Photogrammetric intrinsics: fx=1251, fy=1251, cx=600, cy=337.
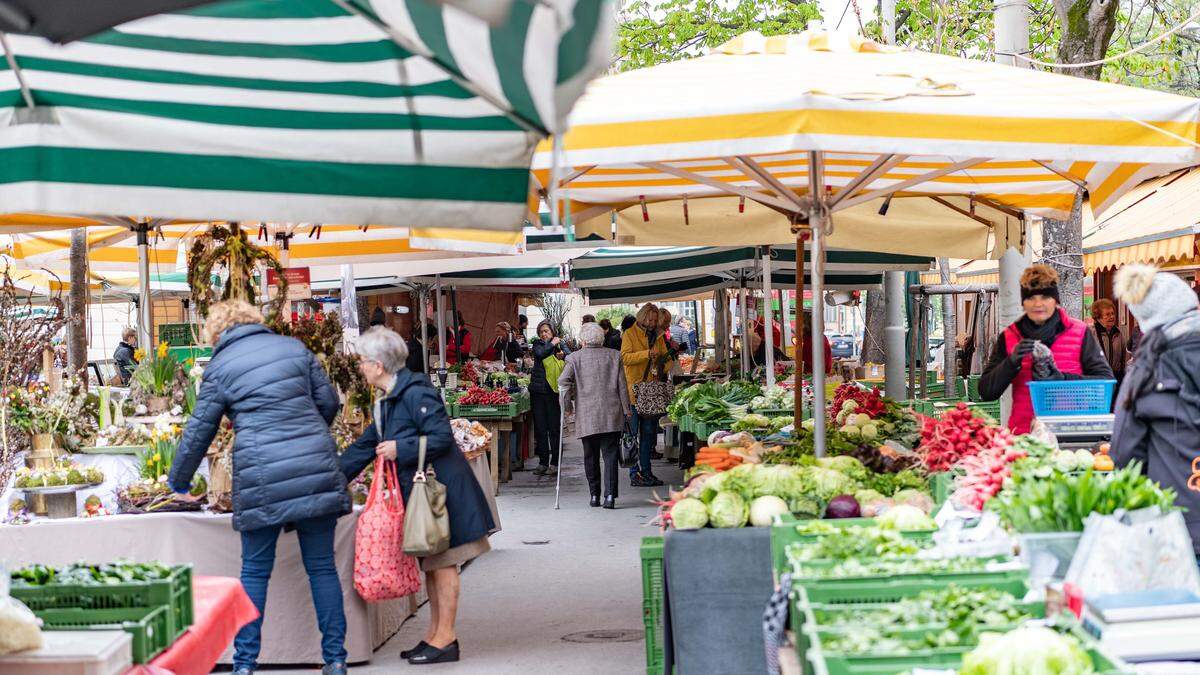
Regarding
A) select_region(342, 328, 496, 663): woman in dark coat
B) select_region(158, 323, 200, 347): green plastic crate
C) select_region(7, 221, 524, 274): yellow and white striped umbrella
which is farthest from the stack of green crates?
select_region(158, 323, 200, 347): green plastic crate

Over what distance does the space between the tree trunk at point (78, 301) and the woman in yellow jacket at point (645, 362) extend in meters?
5.66

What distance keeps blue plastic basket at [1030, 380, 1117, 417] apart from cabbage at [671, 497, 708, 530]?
6.81ft

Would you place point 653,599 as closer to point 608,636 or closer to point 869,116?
point 608,636

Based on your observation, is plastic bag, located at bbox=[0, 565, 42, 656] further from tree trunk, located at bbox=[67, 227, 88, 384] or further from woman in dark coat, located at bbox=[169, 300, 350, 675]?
tree trunk, located at bbox=[67, 227, 88, 384]

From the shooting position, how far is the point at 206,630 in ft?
15.4

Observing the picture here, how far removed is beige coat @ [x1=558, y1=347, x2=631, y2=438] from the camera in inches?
475

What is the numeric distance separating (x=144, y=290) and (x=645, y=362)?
6.84 meters

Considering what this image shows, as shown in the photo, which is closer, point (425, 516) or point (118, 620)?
point (118, 620)

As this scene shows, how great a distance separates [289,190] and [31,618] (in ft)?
5.70

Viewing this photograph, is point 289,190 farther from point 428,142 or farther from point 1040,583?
point 1040,583

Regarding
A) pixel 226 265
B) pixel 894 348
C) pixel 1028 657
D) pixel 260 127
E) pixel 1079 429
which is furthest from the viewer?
pixel 894 348

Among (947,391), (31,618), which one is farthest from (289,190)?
(947,391)

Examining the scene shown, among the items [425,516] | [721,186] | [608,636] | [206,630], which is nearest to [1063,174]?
[721,186]

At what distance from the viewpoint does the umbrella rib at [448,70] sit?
2643 millimetres
